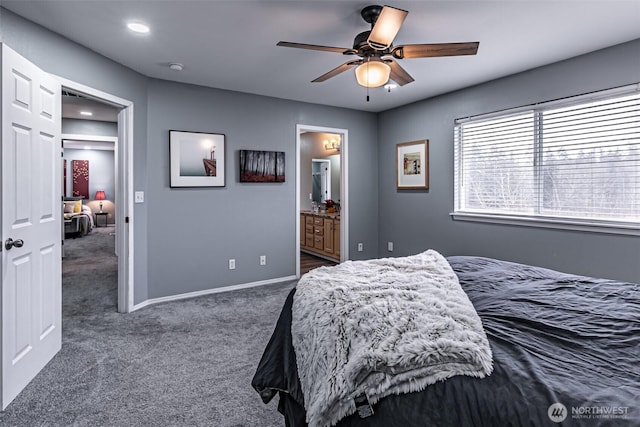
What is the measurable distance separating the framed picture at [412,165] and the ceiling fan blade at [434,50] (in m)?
2.49

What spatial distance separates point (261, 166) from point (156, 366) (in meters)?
2.65

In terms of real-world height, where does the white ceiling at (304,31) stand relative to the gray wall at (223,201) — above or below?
above

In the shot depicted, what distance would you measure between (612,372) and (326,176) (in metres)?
6.12

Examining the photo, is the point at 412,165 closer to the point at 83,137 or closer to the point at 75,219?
the point at 83,137

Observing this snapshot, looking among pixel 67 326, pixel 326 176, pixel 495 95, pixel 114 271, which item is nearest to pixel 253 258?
pixel 67 326

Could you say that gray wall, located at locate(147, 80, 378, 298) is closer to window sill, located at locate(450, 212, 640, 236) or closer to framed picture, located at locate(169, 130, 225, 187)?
framed picture, located at locate(169, 130, 225, 187)

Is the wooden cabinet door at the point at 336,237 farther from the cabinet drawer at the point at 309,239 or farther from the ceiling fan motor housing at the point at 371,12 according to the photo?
the ceiling fan motor housing at the point at 371,12

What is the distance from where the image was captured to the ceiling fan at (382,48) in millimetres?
2053

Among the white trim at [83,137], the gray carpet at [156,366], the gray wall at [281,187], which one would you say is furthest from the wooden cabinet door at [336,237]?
the white trim at [83,137]

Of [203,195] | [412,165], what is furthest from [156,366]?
[412,165]

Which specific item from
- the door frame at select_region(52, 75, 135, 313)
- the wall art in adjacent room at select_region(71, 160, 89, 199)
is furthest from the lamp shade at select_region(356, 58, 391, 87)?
the wall art in adjacent room at select_region(71, 160, 89, 199)

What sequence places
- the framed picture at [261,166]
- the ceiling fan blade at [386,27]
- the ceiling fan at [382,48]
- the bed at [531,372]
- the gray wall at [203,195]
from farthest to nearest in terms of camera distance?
the framed picture at [261,166] < the gray wall at [203,195] < the ceiling fan at [382,48] < the ceiling fan blade at [386,27] < the bed at [531,372]

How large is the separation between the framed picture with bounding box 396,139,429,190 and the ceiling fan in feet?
7.33

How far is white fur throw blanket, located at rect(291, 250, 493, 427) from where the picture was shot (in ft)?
3.49
